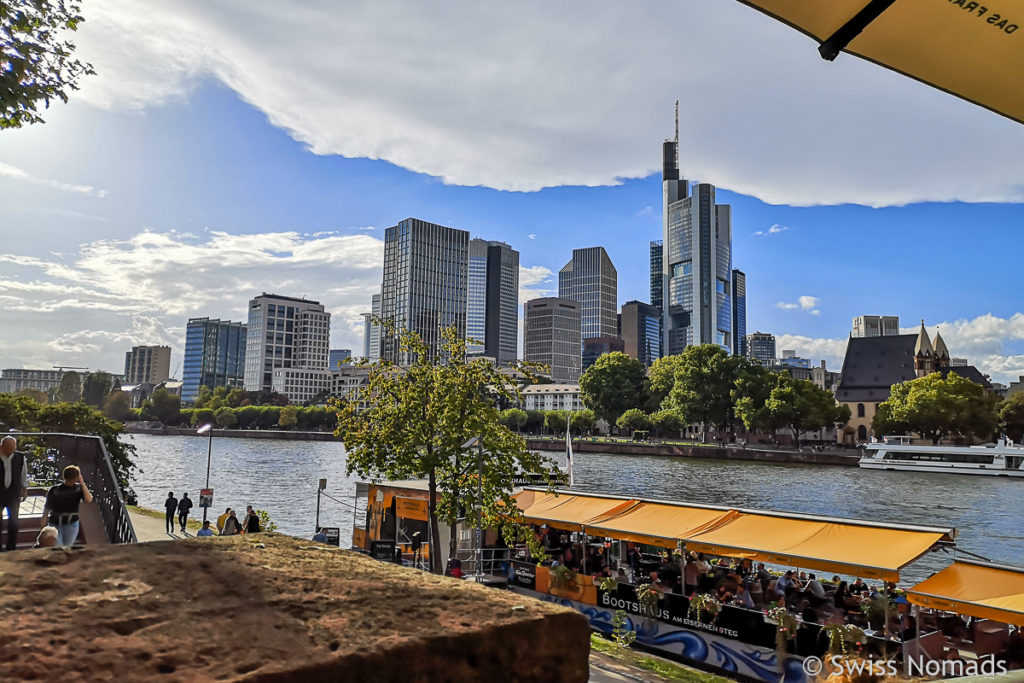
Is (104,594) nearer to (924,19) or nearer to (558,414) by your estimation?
(924,19)

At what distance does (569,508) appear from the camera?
22.5 metres

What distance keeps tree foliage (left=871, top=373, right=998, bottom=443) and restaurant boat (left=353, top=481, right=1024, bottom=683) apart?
9630 centimetres

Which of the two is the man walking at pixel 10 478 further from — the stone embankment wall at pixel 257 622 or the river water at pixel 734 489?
the river water at pixel 734 489

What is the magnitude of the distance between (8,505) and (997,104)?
1078cm

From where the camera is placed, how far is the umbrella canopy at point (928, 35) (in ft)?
9.17

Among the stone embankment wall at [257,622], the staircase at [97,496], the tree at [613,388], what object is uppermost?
the tree at [613,388]

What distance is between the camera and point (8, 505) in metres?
9.15

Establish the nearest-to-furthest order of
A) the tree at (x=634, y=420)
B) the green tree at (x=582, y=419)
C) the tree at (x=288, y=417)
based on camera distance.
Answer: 1. the tree at (x=634, y=420)
2. the green tree at (x=582, y=419)
3. the tree at (x=288, y=417)

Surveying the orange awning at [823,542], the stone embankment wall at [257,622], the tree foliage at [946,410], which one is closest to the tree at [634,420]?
the tree foliage at [946,410]

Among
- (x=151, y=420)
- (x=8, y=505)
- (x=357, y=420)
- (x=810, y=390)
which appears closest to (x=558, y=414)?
(x=810, y=390)

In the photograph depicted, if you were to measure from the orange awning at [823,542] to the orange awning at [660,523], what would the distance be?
48 cm

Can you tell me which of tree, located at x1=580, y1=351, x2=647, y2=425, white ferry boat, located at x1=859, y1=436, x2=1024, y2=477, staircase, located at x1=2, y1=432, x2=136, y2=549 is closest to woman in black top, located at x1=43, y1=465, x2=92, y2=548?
staircase, located at x1=2, y1=432, x2=136, y2=549

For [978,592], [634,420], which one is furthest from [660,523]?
[634,420]

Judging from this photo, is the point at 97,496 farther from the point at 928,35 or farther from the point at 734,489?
the point at 734,489
